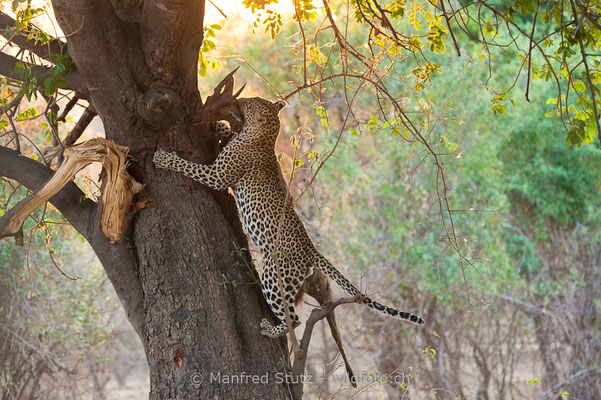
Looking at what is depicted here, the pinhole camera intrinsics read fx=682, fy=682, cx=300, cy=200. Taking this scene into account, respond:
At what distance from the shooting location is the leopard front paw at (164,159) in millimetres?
3615

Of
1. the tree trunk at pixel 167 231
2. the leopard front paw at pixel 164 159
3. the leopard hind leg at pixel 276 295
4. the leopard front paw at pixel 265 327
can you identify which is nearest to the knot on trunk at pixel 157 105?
the tree trunk at pixel 167 231

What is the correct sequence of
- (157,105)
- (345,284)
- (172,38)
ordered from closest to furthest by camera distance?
(157,105) < (172,38) < (345,284)

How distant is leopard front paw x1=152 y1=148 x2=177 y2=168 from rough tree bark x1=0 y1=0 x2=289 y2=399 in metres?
0.04

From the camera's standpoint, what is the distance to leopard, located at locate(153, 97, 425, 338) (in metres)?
3.68

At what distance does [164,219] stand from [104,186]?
347mm

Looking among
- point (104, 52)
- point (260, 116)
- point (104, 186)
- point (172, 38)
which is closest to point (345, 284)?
point (260, 116)

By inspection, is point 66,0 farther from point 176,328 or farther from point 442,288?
point 442,288

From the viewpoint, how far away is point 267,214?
3.95 meters

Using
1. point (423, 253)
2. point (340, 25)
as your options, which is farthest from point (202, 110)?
point (340, 25)

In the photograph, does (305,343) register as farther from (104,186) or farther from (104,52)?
(104,52)

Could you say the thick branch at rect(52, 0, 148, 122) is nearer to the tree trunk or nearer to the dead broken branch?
the tree trunk

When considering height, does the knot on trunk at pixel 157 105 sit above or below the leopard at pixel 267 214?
above

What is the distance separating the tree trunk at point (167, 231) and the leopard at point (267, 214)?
0.08 metres

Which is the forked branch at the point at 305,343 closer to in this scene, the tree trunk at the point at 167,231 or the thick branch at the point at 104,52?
the tree trunk at the point at 167,231
